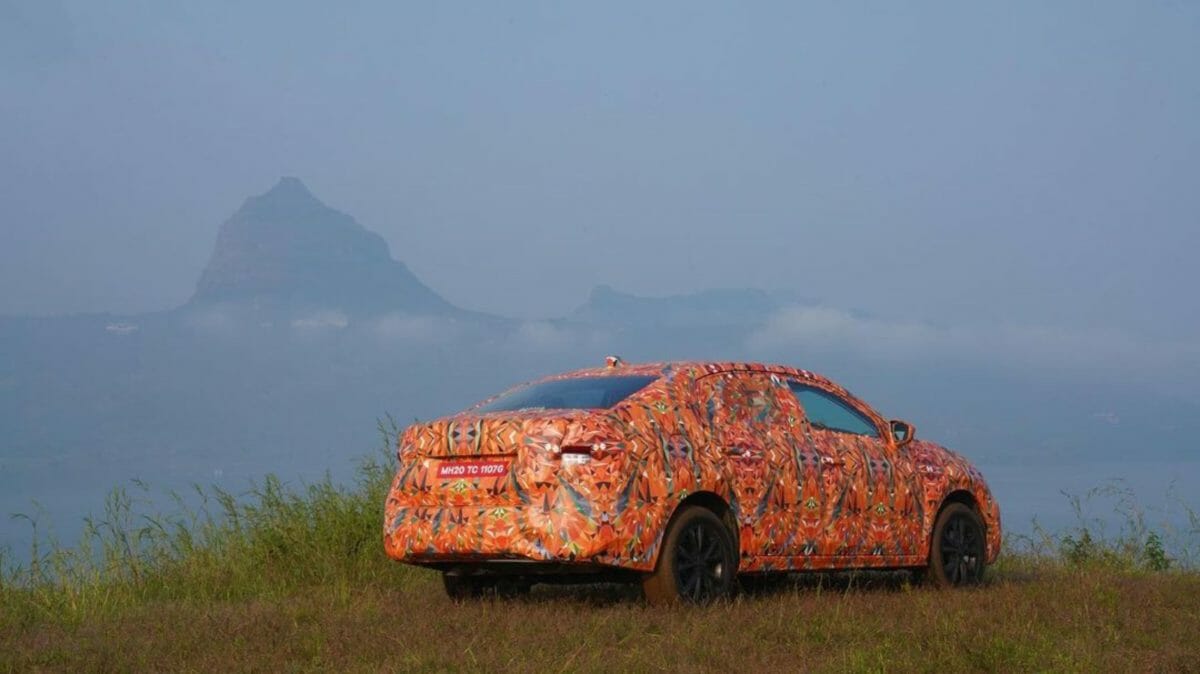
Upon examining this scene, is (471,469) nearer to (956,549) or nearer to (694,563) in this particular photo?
(694,563)

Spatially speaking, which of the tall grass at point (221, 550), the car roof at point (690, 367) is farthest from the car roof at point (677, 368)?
the tall grass at point (221, 550)

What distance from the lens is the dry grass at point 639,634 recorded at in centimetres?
773

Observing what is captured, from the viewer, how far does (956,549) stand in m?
12.4

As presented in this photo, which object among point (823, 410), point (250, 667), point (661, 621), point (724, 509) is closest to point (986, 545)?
point (823, 410)

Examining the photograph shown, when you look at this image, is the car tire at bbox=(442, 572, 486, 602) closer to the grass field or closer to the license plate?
the grass field

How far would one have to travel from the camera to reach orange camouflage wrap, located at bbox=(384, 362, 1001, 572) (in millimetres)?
9359

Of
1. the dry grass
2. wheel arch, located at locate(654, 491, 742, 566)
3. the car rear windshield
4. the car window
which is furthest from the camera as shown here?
the car window

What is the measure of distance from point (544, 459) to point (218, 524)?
17.3ft

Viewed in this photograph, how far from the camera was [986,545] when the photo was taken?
1275 centimetres

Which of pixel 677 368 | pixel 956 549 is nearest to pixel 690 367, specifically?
pixel 677 368

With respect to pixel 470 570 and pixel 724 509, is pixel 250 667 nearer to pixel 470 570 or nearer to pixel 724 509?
pixel 470 570

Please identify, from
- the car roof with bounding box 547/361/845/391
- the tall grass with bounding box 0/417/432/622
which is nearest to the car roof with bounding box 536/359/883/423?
the car roof with bounding box 547/361/845/391

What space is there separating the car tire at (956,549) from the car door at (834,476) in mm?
948

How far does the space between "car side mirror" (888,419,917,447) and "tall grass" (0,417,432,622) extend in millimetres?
4019
